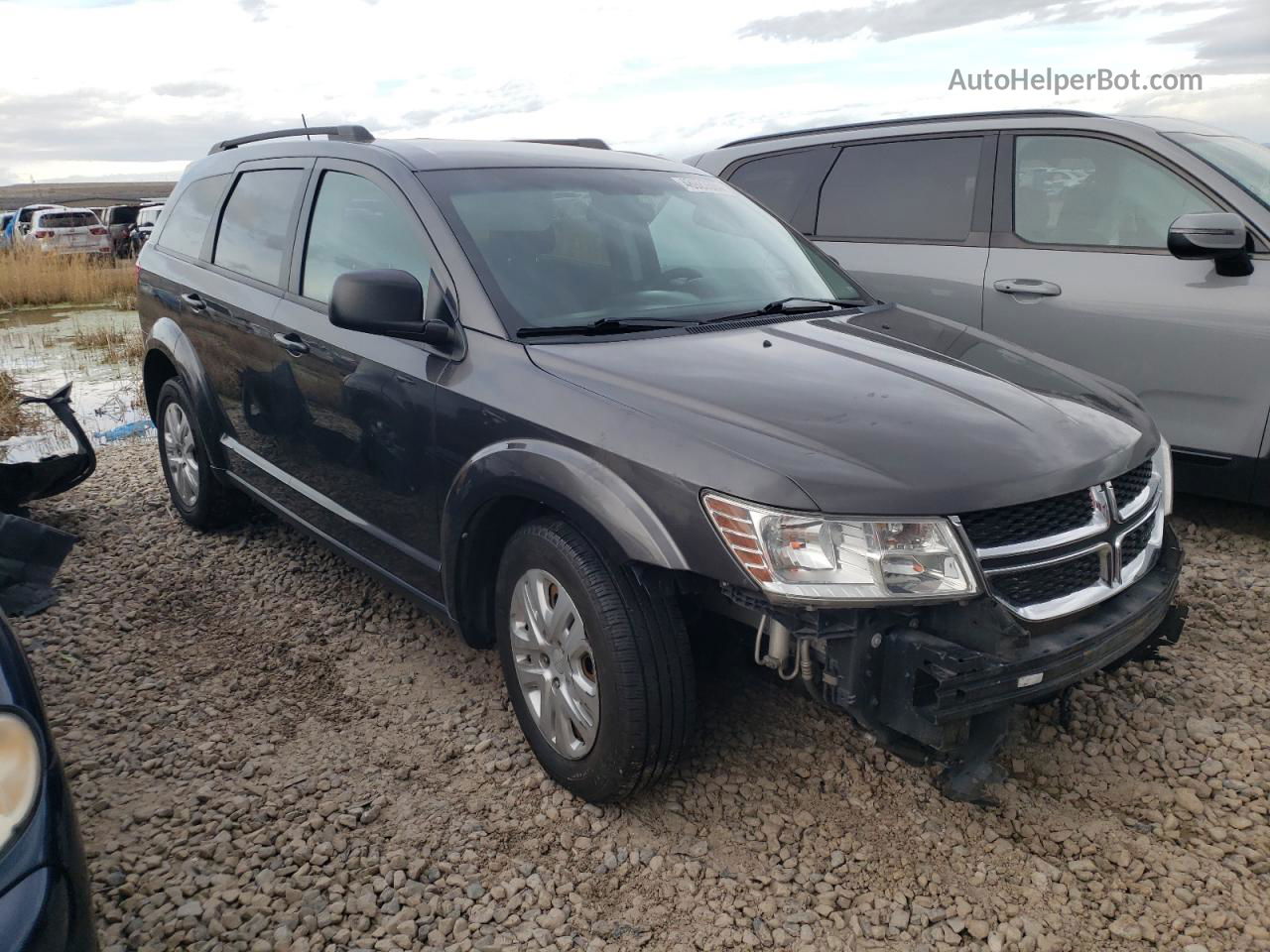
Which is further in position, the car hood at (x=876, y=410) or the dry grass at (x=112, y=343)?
the dry grass at (x=112, y=343)

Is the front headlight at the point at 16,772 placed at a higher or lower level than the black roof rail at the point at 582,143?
lower

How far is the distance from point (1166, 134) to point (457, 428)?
3.66 meters

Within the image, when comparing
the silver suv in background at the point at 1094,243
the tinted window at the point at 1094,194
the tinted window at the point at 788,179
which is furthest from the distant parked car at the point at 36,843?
the tinted window at the point at 788,179

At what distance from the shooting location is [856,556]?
7.18 ft

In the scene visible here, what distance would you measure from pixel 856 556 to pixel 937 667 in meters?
0.28

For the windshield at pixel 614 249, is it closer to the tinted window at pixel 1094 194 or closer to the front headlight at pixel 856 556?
the front headlight at pixel 856 556

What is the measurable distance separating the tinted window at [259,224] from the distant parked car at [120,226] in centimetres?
2145

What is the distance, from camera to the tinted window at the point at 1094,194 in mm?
4586

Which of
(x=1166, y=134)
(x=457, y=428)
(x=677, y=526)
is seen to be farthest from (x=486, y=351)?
(x=1166, y=134)

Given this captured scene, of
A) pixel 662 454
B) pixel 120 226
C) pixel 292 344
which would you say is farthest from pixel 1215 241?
pixel 120 226

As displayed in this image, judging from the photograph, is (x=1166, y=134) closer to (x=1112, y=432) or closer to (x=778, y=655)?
(x=1112, y=432)

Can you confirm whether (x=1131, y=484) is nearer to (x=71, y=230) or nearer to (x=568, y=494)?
(x=568, y=494)

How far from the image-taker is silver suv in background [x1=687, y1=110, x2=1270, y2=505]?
427cm

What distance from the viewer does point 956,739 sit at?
2.27 metres
